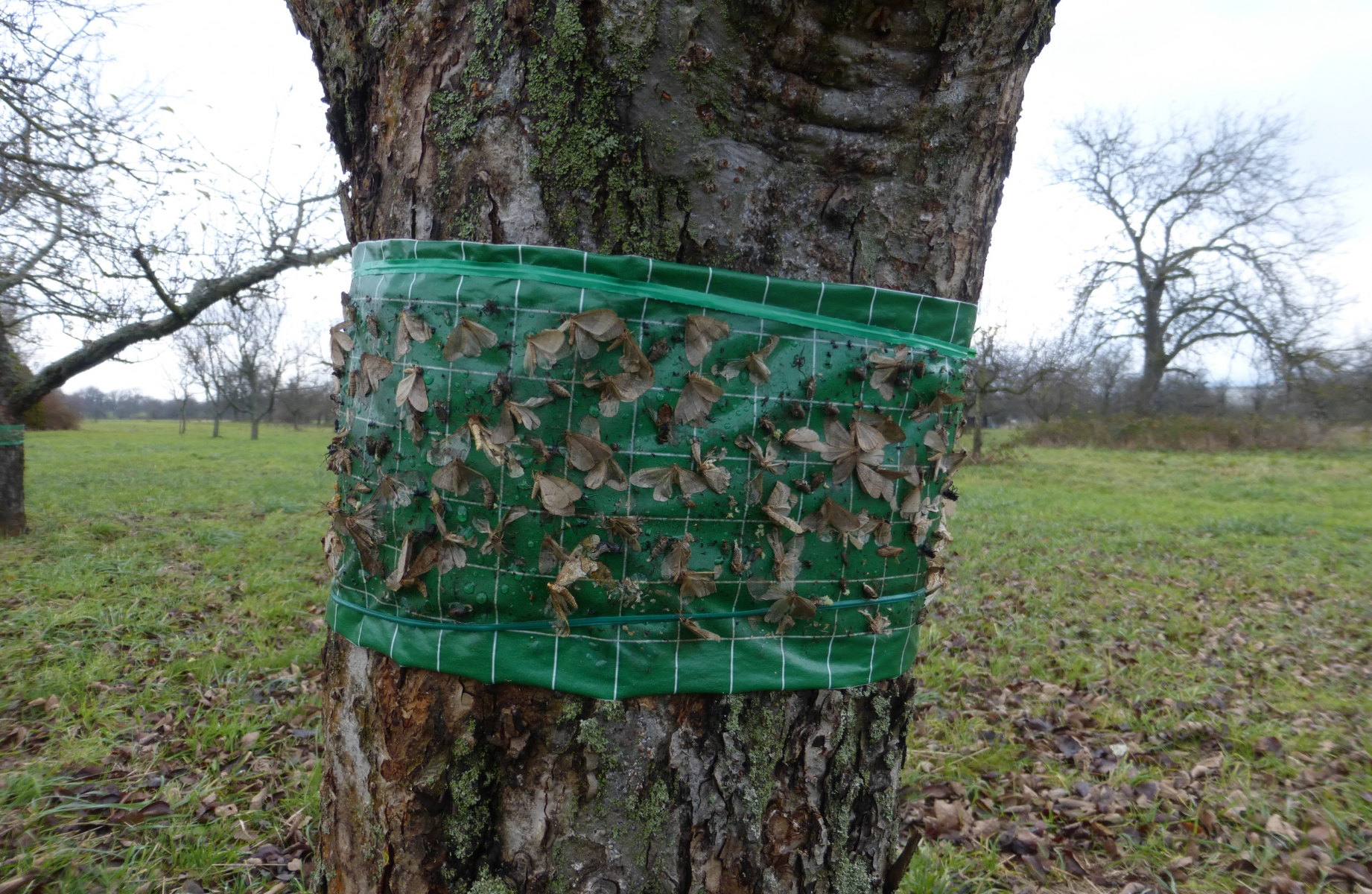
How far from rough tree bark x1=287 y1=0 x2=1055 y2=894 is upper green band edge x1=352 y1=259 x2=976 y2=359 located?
88mm

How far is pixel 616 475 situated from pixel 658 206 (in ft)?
1.49

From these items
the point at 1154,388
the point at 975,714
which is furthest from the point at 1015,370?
the point at 975,714

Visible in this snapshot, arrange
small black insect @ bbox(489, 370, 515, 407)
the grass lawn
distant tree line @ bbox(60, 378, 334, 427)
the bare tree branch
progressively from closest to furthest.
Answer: small black insect @ bbox(489, 370, 515, 407) < the grass lawn < the bare tree branch < distant tree line @ bbox(60, 378, 334, 427)

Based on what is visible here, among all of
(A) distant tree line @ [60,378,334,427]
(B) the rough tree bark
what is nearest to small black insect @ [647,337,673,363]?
(B) the rough tree bark

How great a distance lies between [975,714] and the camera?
3.60m

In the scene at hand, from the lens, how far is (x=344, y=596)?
132 cm

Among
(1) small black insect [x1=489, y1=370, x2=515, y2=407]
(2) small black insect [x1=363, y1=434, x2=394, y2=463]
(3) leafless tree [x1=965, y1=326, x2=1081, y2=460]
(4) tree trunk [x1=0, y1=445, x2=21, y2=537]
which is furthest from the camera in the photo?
(3) leafless tree [x1=965, y1=326, x2=1081, y2=460]

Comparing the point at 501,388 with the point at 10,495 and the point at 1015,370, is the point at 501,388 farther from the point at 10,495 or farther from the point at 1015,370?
the point at 1015,370

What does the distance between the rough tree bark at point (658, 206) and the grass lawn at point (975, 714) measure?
1457 millimetres

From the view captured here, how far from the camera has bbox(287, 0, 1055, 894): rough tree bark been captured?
46.2 inches

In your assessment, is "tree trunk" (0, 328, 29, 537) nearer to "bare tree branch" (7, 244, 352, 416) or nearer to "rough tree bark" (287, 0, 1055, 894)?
"bare tree branch" (7, 244, 352, 416)

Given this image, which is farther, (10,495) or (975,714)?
(10,495)

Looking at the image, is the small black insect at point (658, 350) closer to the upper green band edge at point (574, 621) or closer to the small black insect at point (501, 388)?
the small black insect at point (501, 388)

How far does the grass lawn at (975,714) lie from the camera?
243 centimetres
